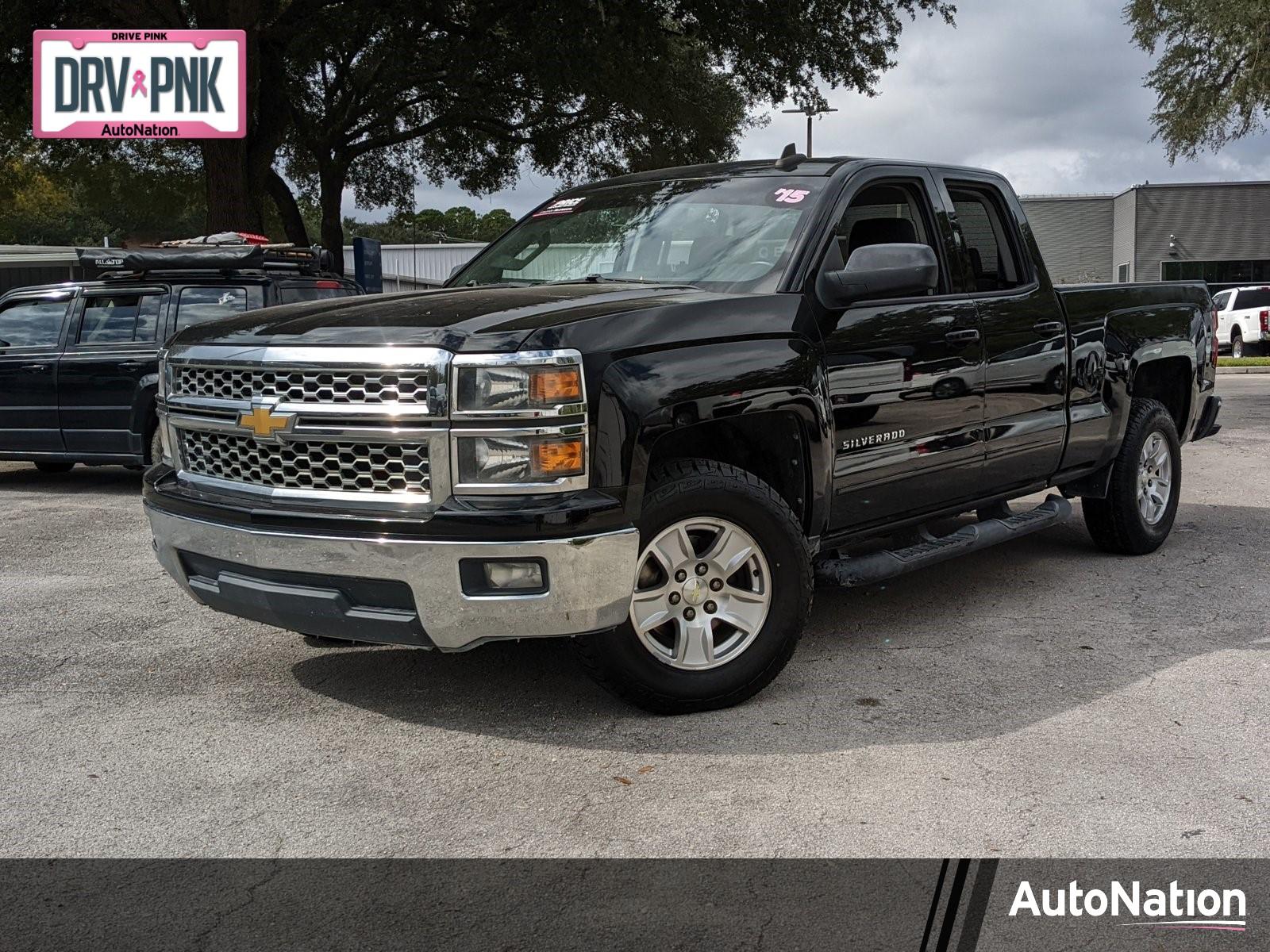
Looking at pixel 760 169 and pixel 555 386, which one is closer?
pixel 555 386

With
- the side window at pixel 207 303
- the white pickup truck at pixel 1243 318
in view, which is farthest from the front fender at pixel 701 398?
the white pickup truck at pixel 1243 318

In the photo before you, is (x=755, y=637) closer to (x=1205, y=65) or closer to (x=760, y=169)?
(x=760, y=169)

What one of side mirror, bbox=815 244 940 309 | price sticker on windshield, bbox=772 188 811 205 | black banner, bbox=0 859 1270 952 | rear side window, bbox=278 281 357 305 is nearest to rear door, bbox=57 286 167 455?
rear side window, bbox=278 281 357 305

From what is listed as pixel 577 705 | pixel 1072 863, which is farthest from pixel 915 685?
pixel 1072 863

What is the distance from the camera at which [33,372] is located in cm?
1055

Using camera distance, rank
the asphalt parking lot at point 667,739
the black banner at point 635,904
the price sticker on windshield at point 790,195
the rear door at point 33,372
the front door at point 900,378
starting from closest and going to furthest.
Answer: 1. the black banner at point 635,904
2. the asphalt parking lot at point 667,739
3. the front door at point 900,378
4. the price sticker on windshield at point 790,195
5. the rear door at point 33,372

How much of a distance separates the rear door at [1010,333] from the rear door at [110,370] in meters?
6.43

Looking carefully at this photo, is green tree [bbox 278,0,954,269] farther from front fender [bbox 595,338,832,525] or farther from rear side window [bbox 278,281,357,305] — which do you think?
front fender [bbox 595,338,832,525]

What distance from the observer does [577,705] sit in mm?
4730

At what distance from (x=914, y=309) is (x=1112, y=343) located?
71.5 inches

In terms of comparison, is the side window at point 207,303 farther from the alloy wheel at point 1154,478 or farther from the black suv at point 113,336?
the alloy wheel at point 1154,478

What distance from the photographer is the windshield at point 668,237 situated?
5.22 m

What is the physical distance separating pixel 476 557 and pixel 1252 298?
29.6 meters

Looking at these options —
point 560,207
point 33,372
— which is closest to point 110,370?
point 33,372
